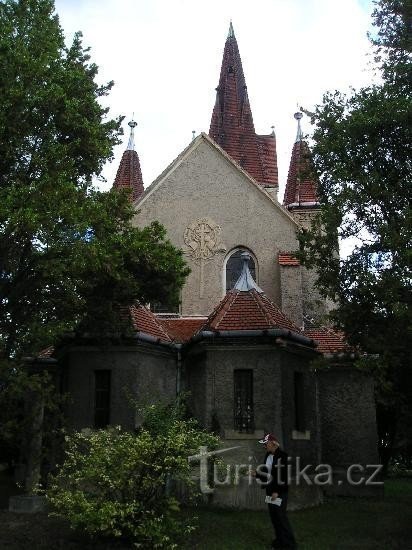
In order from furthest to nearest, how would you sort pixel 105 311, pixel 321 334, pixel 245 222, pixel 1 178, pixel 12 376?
pixel 245 222 < pixel 321 334 < pixel 105 311 < pixel 1 178 < pixel 12 376

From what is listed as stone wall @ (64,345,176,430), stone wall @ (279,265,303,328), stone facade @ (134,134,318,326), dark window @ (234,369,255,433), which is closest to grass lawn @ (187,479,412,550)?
dark window @ (234,369,255,433)

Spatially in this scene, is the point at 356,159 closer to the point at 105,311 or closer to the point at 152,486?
the point at 105,311

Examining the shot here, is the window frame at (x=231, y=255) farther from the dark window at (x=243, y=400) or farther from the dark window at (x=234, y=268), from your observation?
the dark window at (x=243, y=400)

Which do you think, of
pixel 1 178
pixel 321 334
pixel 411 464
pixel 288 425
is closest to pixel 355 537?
pixel 288 425

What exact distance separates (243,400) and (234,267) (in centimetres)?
620

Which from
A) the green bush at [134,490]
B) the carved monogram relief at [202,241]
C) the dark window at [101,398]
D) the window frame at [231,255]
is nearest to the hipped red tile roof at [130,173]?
the carved monogram relief at [202,241]

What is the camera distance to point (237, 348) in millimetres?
14453

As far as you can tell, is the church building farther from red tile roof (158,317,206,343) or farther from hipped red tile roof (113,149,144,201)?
hipped red tile roof (113,149,144,201)

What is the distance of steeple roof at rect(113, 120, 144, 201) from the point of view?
92.4ft

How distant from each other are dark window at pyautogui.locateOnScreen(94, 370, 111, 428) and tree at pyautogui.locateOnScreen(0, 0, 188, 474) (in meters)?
1.78

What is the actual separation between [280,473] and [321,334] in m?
9.05

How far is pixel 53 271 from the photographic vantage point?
35.7ft

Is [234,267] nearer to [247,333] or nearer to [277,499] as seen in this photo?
[247,333]

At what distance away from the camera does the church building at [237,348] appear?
1402 centimetres
